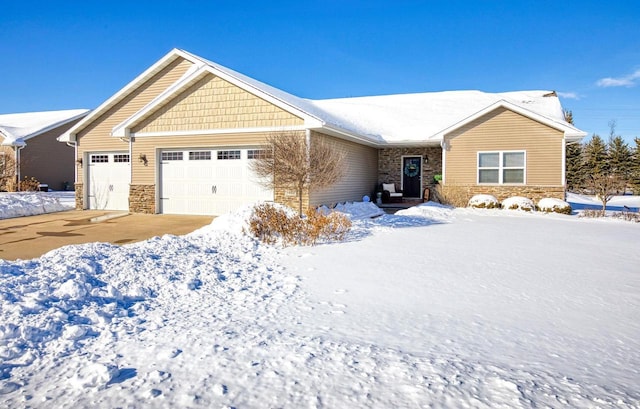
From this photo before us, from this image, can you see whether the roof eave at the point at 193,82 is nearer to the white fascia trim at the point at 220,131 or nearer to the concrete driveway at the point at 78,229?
the white fascia trim at the point at 220,131

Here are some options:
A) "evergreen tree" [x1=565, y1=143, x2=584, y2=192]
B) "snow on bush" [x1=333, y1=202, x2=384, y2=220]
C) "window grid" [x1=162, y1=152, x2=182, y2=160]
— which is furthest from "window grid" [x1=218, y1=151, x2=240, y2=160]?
"evergreen tree" [x1=565, y1=143, x2=584, y2=192]

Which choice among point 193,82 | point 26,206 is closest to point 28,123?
point 26,206

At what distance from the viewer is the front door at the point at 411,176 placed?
1917 centimetres

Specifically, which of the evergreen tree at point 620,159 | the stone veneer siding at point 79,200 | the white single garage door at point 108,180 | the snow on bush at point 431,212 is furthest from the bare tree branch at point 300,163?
the evergreen tree at point 620,159

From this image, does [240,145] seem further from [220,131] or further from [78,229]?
[78,229]

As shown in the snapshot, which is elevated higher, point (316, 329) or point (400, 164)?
point (400, 164)

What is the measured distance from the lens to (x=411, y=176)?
19.3 m

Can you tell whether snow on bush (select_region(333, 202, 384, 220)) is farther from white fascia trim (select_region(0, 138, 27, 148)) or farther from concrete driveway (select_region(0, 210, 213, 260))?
white fascia trim (select_region(0, 138, 27, 148))

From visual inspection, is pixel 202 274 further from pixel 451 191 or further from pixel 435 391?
pixel 451 191

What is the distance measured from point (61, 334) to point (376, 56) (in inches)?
876

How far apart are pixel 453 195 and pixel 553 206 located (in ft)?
11.9

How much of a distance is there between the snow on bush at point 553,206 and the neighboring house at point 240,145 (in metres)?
0.61

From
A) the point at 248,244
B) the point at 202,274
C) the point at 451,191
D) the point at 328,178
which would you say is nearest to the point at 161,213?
the point at 328,178

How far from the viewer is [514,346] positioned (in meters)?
3.58
